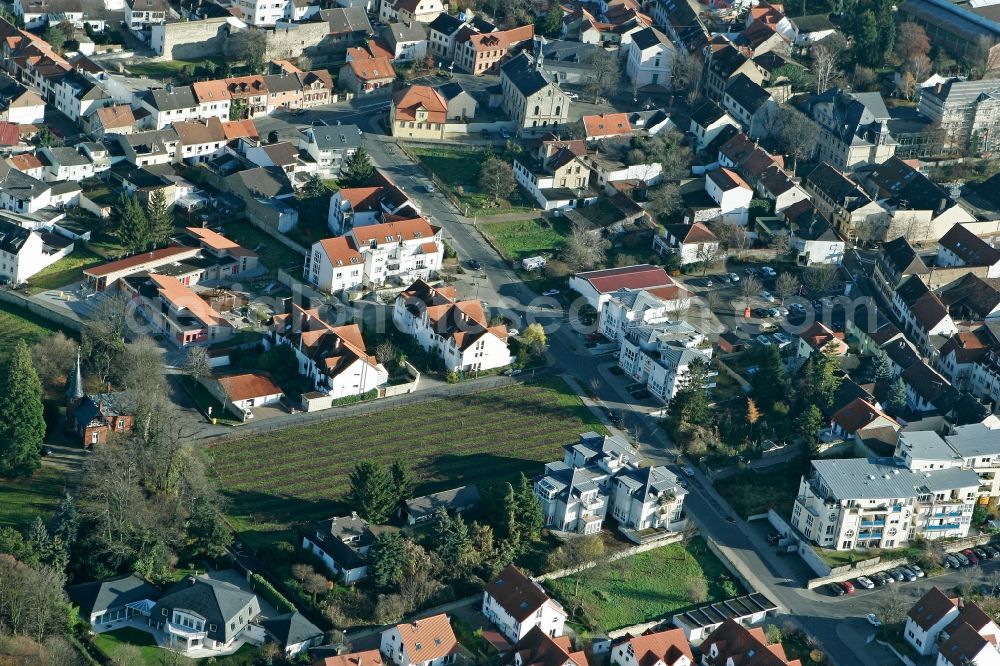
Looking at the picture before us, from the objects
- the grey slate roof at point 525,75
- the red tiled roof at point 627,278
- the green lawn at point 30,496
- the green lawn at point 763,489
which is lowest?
the green lawn at point 763,489

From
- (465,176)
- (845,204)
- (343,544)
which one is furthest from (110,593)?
(845,204)

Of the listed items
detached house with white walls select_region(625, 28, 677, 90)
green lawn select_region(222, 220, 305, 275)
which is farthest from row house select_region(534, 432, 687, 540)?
detached house with white walls select_region(625, 28, 677, 90)

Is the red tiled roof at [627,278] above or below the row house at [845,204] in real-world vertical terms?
below

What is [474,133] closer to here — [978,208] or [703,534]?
[978,208]

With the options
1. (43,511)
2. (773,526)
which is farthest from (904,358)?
(43,511)

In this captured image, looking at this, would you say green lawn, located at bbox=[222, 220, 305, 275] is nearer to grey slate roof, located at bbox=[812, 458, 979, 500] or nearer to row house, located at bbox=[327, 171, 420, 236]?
row house, located at bbox=[327, 171, 420, 236]

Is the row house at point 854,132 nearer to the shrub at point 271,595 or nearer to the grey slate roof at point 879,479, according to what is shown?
the grey slate roof at point 879,479

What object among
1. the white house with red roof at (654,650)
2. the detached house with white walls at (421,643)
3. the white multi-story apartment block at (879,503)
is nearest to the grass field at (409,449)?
the detached house with white walls at (421,643)

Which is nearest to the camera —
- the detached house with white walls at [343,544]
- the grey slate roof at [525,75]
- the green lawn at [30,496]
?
the detached house with white walls at [343,544]

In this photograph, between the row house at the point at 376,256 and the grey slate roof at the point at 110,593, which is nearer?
the grey slate roof at the point at 110,593
